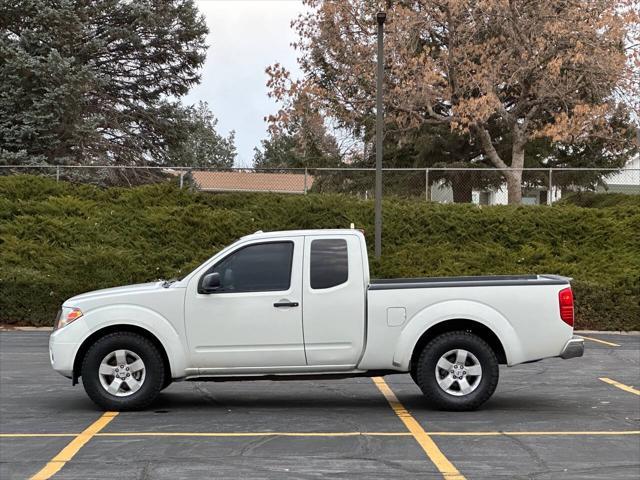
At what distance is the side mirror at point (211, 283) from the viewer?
8992 mm

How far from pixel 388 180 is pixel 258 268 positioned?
59.2 ft

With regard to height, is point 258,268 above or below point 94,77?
below

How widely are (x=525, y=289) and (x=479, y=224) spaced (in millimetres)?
14508

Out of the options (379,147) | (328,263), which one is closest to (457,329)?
(328,263)

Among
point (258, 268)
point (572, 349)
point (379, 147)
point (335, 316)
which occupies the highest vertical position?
point (379, 147)

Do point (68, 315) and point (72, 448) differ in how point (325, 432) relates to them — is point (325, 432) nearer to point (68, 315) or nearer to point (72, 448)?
point (72, 448)

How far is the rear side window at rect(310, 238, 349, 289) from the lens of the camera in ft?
29.9

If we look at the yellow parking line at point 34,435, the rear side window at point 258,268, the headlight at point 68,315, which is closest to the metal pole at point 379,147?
the rear side window at point 258,268

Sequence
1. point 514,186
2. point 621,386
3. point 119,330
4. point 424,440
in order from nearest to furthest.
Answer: point 424,440 < point 119,330 < point 621,386 < point 514,186

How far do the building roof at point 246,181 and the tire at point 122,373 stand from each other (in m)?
17.3

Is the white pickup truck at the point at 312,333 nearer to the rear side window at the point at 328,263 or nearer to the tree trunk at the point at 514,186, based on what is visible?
the rear side window at the point at 328,263

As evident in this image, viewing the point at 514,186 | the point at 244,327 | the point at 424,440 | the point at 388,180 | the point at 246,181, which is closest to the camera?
the point at 424,440

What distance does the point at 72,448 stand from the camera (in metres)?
7.32

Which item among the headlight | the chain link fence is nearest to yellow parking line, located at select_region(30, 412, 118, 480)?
the headlight
